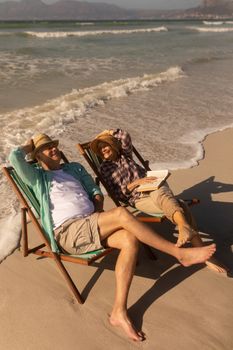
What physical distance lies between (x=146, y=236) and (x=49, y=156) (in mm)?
1223

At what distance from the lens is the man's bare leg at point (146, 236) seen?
3283 mm

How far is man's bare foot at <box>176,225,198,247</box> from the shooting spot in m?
3.34

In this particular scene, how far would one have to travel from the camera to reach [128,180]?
4461mm

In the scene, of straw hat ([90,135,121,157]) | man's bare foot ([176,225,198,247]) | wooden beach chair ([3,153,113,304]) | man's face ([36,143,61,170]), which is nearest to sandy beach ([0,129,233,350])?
wooden beach chair ([3,153,113,304])

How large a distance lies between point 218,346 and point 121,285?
740 mm

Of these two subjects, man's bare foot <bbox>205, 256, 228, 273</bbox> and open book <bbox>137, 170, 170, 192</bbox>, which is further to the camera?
open book <bbox>137, 170, 170, 192</bbox>

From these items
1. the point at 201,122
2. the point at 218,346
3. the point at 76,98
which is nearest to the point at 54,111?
the point at 76,98

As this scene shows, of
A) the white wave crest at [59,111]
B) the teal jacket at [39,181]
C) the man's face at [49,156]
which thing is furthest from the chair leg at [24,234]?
the white wave crest at [59,111]

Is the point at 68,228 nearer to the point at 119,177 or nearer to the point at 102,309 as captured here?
the point at 102,309

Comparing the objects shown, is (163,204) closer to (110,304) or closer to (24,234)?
(110,304)

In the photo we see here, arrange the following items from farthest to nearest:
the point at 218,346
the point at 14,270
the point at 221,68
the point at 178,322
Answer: the point at 221,68, the point at 14,270, the point at 178,322, the point at 218,346

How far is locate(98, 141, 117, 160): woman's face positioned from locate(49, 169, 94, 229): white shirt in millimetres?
626

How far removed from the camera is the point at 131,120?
8.59 meters

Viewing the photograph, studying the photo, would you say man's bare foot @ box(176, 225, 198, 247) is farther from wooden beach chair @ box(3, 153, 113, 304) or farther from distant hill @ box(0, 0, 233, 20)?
distant hill @ box(0, 0, 233, 20)
